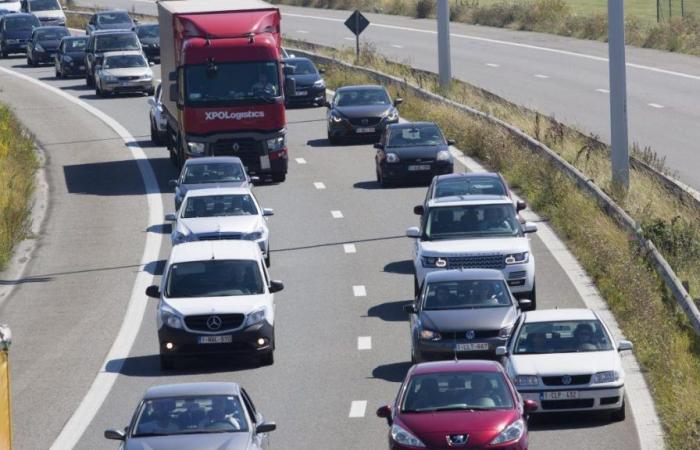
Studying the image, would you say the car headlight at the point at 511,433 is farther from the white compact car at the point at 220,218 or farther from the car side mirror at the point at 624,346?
the white compact car at the point at 220,218

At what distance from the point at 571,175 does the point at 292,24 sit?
49803 mm

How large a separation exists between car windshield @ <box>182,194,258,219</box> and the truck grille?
A: 18.8ft

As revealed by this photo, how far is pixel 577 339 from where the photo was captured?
20.7m

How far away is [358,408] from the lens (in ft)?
68.9

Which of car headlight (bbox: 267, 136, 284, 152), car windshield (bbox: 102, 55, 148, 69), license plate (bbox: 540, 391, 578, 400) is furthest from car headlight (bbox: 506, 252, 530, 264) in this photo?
car windshield (bbox: 102, 55, 148, 69)

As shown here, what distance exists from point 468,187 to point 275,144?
9.64 meters

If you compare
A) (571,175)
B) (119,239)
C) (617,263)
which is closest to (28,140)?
(119,239)

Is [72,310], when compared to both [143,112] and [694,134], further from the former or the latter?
[143,112]

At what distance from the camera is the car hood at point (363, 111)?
44.9 m

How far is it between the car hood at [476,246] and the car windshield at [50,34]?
45.5 m

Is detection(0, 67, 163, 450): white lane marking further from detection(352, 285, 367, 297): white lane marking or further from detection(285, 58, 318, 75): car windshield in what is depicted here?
detection(285, 58, 318, 75): car windshield

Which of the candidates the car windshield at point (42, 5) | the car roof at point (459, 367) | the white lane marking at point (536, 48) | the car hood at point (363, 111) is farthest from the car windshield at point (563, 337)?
the car windshield at point (42, 5)

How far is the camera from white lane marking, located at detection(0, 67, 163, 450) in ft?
68.2

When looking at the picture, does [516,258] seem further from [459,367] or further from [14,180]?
[14,180]
